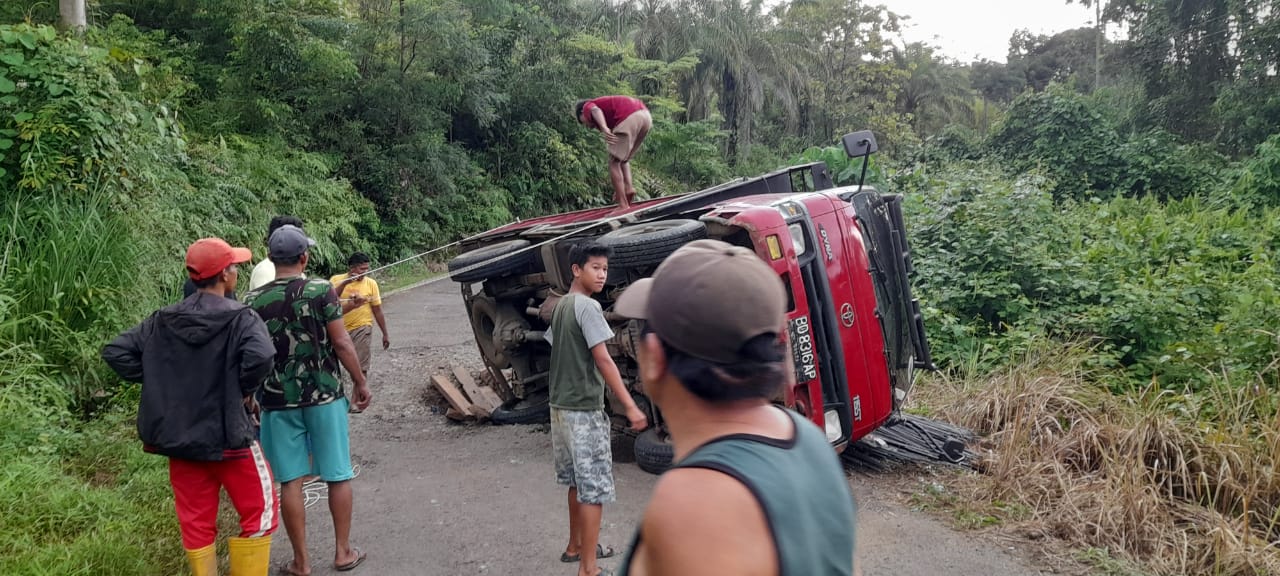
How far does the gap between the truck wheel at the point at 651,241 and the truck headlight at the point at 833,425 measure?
136 centimetres

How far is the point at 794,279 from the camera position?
5145mm

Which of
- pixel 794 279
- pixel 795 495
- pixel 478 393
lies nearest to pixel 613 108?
pixel 478 393

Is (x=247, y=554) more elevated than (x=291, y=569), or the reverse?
(x=247, y=554)

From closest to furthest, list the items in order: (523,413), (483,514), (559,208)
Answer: (483,514) → (523,413) → (559,208)

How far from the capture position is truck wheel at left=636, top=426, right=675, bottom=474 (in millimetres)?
5695

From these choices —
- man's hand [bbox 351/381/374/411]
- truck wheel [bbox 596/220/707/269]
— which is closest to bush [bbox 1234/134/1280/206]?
truck wheel [bbox 596/220/707/269]

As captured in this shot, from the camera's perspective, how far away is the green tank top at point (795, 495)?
55.2 inches

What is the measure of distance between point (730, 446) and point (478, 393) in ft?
21.8

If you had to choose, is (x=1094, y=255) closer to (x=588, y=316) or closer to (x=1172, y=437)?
(x=1172, y=437)

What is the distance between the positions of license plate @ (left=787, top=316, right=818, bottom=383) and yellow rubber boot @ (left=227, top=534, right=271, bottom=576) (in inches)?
117

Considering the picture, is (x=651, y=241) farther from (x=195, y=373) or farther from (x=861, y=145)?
(x=195, y=373)

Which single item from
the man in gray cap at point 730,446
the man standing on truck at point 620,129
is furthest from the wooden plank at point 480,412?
the man in gray cap at point 730,446

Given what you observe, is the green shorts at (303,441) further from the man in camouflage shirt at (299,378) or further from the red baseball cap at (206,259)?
the red baseball cap at (206,259)

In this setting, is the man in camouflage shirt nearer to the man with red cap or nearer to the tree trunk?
the man with red cap
